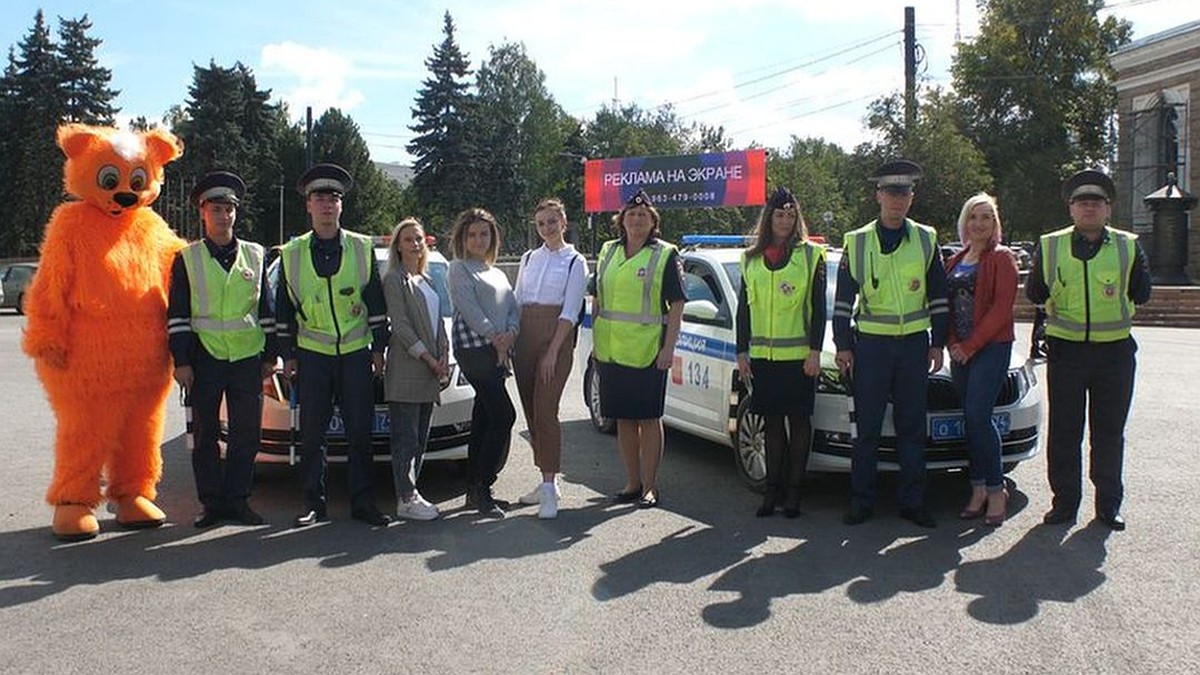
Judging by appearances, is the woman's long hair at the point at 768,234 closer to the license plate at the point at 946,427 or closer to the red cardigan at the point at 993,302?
the red cardigan at the point at 993,302

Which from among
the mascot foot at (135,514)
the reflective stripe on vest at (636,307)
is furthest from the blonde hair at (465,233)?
the mascot foot at (135,514)

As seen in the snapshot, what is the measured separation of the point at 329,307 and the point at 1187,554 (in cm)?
481

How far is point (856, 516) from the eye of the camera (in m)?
6.16

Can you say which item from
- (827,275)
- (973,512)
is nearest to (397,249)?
(827,275)

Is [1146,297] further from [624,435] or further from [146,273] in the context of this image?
[146,273]

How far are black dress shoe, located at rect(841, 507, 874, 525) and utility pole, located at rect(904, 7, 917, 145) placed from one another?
90.1 ft

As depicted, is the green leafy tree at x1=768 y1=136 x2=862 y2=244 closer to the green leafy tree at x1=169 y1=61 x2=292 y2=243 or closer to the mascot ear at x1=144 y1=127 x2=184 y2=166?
the green leafy tree at x1=169 y1=61 x2=292 y2=243

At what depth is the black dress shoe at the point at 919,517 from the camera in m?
6.11

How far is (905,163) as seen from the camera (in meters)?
6.20

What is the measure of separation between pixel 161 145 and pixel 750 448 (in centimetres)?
421

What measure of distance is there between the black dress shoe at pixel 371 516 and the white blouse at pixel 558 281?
Result: 1.53m

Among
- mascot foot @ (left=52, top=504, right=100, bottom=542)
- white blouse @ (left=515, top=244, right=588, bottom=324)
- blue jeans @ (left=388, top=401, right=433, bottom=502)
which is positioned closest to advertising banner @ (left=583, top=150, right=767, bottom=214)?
white blouse @ (left=515, top=244, right=588, bottom=324)

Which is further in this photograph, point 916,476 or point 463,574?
point 916,476

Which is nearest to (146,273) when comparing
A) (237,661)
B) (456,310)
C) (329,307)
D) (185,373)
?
Answer: (185,373)
